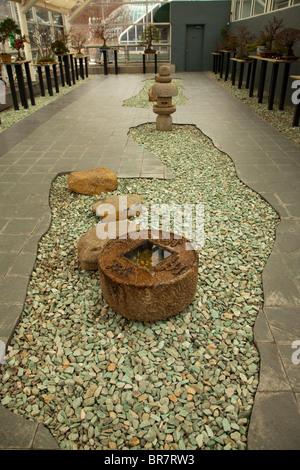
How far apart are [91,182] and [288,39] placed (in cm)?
716

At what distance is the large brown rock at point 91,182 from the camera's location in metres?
4.55

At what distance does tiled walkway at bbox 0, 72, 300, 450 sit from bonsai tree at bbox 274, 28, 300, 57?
5.36 feet

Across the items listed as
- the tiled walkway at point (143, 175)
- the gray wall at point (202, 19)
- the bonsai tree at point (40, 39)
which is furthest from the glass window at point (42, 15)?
the gray wall at point (202, 19)

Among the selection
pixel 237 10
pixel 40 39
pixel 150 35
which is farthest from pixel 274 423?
pixel 237 10

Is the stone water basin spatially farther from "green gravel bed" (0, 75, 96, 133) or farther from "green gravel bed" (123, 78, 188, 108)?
"green gravel bed" (123, 78, 188, 108)

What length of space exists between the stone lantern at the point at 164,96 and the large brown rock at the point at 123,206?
135 inches

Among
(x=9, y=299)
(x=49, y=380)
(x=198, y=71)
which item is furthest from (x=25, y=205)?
(x=198, y=71)

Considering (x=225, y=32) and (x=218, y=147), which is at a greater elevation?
(x=225, y=32)

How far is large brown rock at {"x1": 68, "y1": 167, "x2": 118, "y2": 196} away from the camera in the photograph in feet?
14.9

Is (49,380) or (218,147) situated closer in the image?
(49,380)

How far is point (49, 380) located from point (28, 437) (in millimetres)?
357

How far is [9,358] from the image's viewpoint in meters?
2.26
